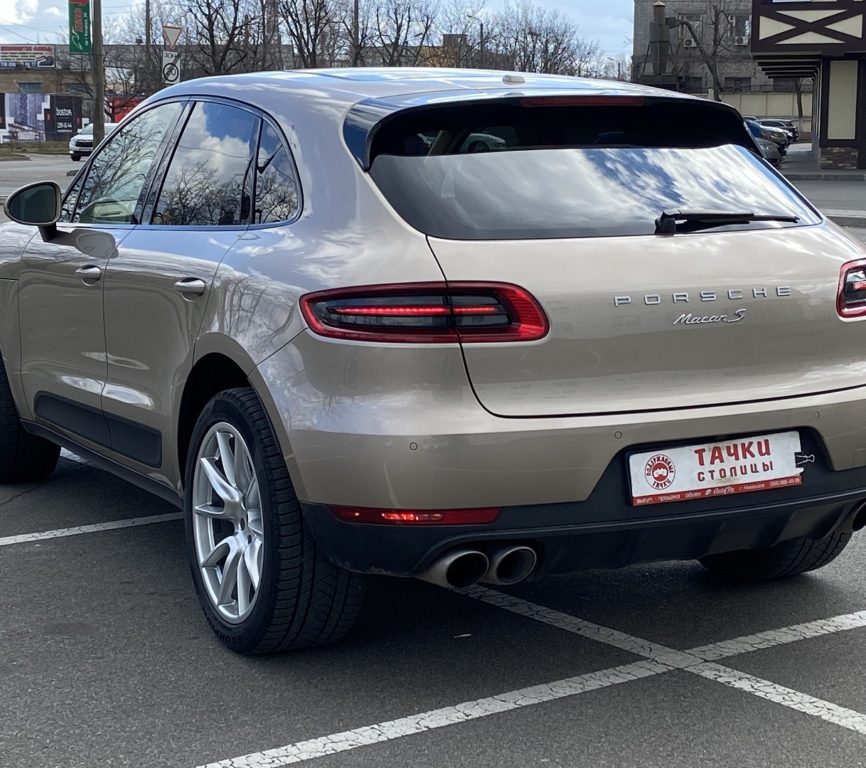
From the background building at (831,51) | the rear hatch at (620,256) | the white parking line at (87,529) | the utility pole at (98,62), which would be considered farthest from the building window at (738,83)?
the rear hatch at (620,256)

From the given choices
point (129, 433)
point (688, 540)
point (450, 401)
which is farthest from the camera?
point (129, 433)

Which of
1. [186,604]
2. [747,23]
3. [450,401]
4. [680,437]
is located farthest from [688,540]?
[747,23]

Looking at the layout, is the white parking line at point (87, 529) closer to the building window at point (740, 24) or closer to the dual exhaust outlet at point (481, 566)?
the dual exhaust outlet at point (481, 566)

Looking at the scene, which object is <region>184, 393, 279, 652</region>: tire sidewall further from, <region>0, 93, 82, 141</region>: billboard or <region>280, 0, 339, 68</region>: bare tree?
<region>0, 93, 82, 141</region>: billboard

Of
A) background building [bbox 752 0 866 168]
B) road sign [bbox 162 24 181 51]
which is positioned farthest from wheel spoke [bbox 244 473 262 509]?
background building [bbox 752 0 866 168]

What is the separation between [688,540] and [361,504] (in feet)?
2.89

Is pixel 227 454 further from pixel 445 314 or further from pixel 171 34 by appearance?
pixel 171 34

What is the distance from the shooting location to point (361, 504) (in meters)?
3.42

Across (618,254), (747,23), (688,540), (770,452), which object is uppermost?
(747,23)

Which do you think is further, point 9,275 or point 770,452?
point 9,275

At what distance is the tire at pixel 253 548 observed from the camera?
3684 mm

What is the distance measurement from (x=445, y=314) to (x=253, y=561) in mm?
1010

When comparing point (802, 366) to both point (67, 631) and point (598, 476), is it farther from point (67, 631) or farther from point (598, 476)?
point (67, 631)

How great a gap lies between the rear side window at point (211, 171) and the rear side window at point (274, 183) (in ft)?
0.18
